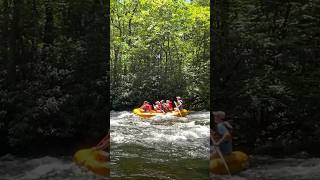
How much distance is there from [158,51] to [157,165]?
1777 cm

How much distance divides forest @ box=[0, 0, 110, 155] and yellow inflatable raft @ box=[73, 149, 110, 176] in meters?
0.24

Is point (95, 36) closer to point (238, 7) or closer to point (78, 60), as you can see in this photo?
point (78, 60)

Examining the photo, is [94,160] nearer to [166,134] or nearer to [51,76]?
[51,76]

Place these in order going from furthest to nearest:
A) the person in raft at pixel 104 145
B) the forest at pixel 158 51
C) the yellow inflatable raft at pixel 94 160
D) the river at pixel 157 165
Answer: the forest at pixel 158 51 → the river at pixel 157 165 → the person in raft at pixel 104 145 → the yellow inflatable raft at pixel 94 160

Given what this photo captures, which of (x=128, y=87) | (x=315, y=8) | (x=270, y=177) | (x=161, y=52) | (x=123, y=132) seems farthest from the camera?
(x=161, y=52)

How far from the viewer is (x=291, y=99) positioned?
7.43m

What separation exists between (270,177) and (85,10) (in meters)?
4.06

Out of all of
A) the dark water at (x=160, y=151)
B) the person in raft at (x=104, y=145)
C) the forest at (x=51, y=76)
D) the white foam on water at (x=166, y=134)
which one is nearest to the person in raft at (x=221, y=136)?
the dark water at (x=160, y=151)

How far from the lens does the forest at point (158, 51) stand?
72.2ft

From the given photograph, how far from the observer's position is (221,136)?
6.85m

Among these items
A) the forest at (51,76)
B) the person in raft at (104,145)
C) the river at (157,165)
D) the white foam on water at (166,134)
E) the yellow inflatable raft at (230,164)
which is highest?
the forest at (51,76)

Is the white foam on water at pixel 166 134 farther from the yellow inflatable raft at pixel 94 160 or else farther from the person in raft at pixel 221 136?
the yellow inflatable raft at pixel 94 160

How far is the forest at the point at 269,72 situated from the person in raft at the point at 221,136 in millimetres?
380

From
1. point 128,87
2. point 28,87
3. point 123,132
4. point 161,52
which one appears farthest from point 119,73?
point 28,87
